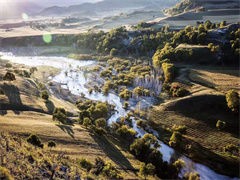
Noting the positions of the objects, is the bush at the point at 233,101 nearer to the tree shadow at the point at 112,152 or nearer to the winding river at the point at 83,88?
the winding river at the point at 83,88

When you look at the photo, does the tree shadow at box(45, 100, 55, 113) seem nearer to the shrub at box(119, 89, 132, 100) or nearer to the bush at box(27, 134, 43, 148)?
the shrub at box(119, 89, 132, 100)

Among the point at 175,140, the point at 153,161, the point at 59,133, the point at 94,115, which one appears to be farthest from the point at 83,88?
the point at 153,161

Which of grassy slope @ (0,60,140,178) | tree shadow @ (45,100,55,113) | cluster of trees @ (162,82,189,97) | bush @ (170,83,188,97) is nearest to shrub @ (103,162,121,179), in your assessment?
grassy slope @ (0,60,140,178)

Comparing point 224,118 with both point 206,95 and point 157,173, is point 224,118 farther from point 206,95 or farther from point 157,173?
point 157,173

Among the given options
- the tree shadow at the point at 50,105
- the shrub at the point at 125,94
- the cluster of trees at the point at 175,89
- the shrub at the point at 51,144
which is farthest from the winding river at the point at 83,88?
the shrub at the point at 51,144

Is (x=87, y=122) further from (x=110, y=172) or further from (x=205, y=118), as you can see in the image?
(x=205, y=118)
